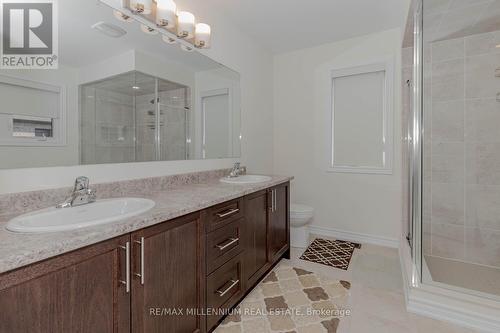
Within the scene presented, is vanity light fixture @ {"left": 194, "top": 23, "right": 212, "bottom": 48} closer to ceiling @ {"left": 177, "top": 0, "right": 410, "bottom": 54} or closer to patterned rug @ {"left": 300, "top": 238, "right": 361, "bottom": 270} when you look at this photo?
ceiling @ {"left": 177, "top": 0, "right": 410, "bottom": 54}

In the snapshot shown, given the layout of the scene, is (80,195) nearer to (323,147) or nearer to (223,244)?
(223,244)

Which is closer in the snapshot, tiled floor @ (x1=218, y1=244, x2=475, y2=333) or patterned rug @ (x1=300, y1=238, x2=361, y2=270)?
tiled floor @ (x1=218, y1=244, x2=475, y2=333)

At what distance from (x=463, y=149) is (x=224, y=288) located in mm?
2409

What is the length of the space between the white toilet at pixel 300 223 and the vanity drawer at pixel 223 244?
1.06 meters

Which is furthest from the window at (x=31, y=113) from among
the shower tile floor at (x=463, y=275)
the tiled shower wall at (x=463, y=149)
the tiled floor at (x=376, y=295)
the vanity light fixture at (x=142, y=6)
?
the tiled shower wall at (x=463, y=149)

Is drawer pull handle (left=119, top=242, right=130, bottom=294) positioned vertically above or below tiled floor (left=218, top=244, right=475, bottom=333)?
above

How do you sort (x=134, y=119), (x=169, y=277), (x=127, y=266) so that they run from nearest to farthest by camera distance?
1. (x=127, y=266)
2. (x=169, y=277)
3. (x=134, y=119)

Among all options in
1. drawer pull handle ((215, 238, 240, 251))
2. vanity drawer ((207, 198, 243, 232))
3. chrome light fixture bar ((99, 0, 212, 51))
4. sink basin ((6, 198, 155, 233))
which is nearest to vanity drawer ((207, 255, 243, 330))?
drawer pull handle ((215, 238, 240, 251))

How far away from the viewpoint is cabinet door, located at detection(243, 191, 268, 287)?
5.48ft

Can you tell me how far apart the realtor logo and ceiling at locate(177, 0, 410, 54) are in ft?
3.11

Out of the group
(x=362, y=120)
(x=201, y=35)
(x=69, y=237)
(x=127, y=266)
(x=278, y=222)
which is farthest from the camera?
(x=362, y=120)

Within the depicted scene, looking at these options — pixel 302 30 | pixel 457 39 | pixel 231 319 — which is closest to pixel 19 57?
pixel 231 319

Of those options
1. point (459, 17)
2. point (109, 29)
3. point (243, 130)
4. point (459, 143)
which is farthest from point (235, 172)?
point (459, 17)

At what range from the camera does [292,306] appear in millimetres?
1659
